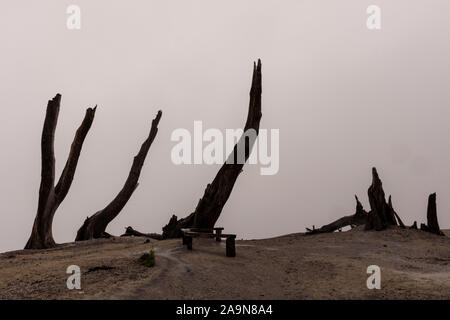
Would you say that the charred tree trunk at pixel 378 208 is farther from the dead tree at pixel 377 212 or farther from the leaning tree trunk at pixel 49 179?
the leaning tree trunk at pixel 49 179

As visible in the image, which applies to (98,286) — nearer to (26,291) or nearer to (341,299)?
(26,291)

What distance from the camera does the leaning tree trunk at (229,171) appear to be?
12.4 metres

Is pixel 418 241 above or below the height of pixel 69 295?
below

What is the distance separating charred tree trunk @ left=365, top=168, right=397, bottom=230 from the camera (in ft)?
49.9

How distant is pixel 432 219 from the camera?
15.3m

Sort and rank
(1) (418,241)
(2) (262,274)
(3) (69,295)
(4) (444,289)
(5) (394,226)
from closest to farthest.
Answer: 1. (3) (69,295)
2. (4) (444,289)
3. (2) (262,274)
4. (1) (418,241)
5. (5) (394,226)

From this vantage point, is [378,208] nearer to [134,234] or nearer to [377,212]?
[377,212]

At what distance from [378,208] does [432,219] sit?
208 cm

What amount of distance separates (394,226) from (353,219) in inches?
82.7

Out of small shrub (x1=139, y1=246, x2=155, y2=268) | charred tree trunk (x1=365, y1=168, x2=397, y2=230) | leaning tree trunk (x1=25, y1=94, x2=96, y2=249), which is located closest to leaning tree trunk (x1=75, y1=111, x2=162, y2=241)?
leaning tree trunk (x1=25, y1=94, x2=96, y2=249)

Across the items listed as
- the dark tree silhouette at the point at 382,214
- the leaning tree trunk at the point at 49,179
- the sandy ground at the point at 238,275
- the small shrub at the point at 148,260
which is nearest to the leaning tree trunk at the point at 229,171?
the sandy ground at the point at 238,275

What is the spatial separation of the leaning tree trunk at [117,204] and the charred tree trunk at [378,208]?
31.0 ft

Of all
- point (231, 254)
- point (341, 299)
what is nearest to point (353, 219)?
point (231, 254)
